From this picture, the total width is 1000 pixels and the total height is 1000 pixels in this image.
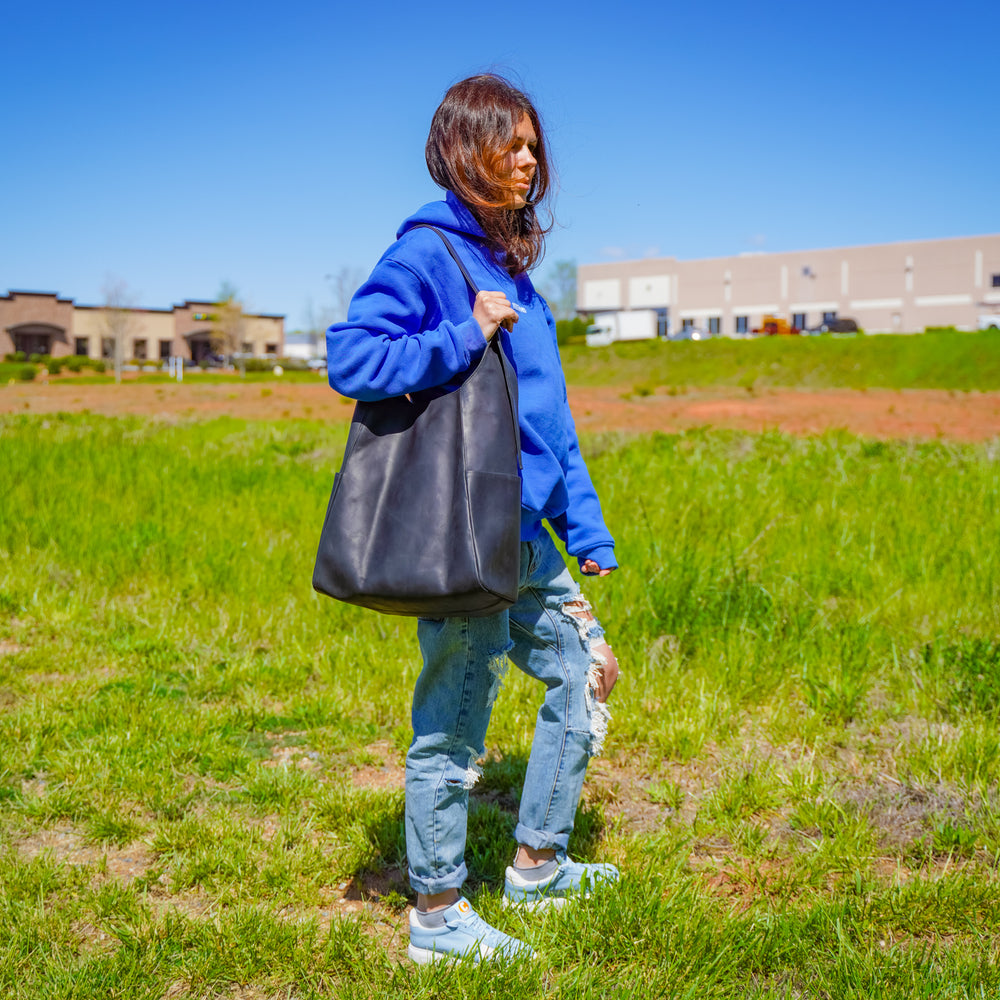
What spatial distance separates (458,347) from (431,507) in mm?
311

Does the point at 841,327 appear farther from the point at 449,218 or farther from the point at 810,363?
the point at 449,218

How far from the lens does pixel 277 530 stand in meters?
6.28

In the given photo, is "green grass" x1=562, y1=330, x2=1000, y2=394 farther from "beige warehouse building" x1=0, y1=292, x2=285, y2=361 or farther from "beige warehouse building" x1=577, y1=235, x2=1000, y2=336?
"beige warehouse building" x1=0, y1=292, x2=285, y2=361

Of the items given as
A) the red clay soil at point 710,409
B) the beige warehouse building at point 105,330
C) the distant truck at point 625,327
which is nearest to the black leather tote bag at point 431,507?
the red clay soil at point 710,409

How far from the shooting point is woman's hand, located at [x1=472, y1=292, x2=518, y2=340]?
1.92 m

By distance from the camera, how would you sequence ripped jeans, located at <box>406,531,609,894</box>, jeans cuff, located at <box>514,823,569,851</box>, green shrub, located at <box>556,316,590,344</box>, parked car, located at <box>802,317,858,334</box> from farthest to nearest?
green shrub, located at <box>556,316,590,344</box>, parked car, located at <box>802,317,858,334</box>, jeans cuff, located at <box>514,823,569,851</box>, ripped jeans, located at <box>406,531,609,894</box>

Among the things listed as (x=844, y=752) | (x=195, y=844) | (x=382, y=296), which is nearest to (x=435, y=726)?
(x=382, y=296)

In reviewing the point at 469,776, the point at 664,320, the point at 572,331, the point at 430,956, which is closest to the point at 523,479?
the point at 469,776

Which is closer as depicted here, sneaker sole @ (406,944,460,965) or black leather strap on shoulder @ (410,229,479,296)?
black leather strap on shoulder @ (410,229,479,296)

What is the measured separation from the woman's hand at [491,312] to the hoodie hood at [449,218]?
19cm

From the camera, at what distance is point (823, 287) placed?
77.0 meters

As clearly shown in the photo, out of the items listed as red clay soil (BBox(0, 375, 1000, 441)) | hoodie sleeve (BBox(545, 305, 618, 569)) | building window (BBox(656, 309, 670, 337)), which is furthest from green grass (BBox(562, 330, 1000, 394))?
building window (BBox(656, 309, 670, 337))

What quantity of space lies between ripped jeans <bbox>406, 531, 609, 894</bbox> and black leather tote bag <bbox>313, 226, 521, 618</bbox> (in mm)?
174

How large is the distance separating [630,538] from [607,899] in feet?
11.3
